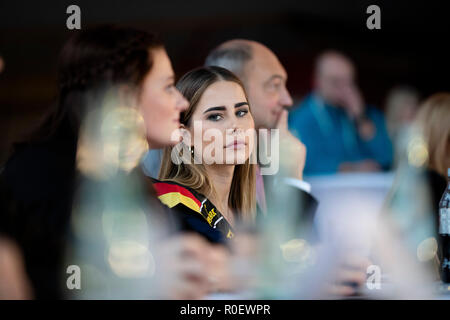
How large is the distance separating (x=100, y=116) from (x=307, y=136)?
33.2 inches

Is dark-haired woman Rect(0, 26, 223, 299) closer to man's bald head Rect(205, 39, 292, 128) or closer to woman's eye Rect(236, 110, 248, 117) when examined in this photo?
woman's eye Rect(236, 110, 248, 117)

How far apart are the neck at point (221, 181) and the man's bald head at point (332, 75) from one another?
2.30 feet

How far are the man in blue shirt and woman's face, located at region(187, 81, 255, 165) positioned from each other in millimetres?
389

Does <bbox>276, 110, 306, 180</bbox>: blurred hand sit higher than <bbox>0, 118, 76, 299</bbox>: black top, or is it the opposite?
<bbox>276, 110, 306, 180</bbox>: blurred hand

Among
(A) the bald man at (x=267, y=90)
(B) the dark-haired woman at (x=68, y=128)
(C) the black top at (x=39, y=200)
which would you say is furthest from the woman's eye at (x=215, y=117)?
(C) the black top at (x=39, y=200)

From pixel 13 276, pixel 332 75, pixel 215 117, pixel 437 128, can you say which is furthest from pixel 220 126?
pixel 332 75

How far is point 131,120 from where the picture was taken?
1.36m

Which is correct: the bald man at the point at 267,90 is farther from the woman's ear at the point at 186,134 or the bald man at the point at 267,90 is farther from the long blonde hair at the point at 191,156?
the woman's ear at the point at 186,134

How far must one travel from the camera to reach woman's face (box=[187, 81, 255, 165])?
1.49 m

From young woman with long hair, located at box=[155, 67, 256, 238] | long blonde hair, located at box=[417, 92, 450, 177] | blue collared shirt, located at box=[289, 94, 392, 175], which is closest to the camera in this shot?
young woman with long hair, located at box=[155, 67, 256, 238]

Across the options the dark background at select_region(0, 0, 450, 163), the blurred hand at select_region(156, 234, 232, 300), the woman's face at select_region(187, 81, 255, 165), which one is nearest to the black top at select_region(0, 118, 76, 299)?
the dark background at select_region(0, 0, 450, 163)

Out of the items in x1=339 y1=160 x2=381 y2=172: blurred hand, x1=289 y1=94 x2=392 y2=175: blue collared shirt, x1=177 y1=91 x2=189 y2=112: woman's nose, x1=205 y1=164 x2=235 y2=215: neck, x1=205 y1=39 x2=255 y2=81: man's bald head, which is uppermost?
x1=205 y1=39 x2=255 y2=81: man's bald head

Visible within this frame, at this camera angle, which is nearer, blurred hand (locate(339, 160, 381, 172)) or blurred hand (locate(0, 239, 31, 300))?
blurred hand (locate(0, 239, 31, 300))

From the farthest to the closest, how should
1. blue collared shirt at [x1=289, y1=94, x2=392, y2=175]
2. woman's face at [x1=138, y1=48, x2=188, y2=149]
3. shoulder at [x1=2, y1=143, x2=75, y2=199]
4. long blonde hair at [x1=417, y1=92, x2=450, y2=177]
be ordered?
blue collared shirt at [x1=289, y1=94, x2=392, y2=175] → long blonde hair at [x1=417, y1=92, x2=450, y2=177] → woman's face at [x1=138, y1=48, x2=188, y2=149] → shoulder at [x1=2, y1=143, x2=75, y2=199]
